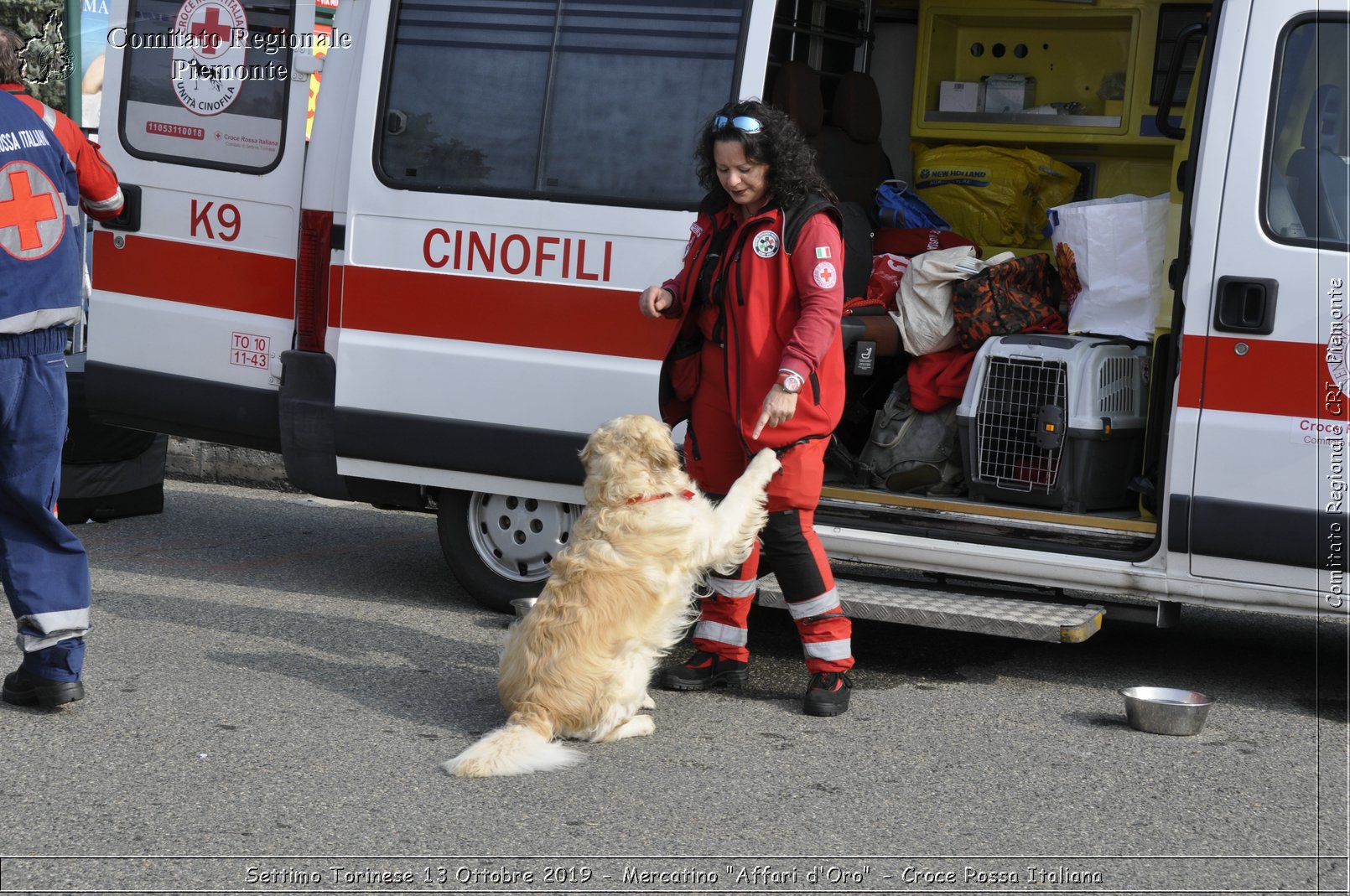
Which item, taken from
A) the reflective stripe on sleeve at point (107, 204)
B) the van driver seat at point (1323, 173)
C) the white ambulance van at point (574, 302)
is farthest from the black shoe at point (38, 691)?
the van driver seat at point (1323, 173)

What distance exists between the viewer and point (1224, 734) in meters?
4.58

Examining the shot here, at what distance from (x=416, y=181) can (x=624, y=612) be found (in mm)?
2233

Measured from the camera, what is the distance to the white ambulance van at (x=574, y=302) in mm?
4602

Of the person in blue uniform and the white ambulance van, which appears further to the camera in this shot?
the white ambulance van

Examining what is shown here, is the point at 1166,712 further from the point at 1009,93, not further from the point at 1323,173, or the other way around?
the point at 1009,93

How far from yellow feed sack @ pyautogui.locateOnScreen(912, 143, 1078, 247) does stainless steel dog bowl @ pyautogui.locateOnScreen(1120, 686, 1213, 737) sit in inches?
119

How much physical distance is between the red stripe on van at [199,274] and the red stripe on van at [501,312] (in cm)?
38

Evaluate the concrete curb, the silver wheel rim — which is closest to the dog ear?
the silver wheel rim

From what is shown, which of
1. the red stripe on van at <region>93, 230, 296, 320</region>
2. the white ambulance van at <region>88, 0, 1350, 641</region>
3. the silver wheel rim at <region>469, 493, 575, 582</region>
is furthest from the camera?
the red stripe on van at <region>93, 230, 296, 320</region>

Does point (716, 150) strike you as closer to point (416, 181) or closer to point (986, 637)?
point (416, 181)

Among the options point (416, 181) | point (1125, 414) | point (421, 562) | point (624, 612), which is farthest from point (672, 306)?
point (421, 562)

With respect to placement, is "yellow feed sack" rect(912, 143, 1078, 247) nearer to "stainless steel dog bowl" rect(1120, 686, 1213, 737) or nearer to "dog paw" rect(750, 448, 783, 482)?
"stainless steel dog bowl" rect(1120, 686, 1213, 737)

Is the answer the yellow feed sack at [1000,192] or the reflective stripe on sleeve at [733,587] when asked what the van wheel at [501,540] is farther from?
the yellow feed sack at [1000,192]

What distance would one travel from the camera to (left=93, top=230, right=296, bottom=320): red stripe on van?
5855 millimetres
